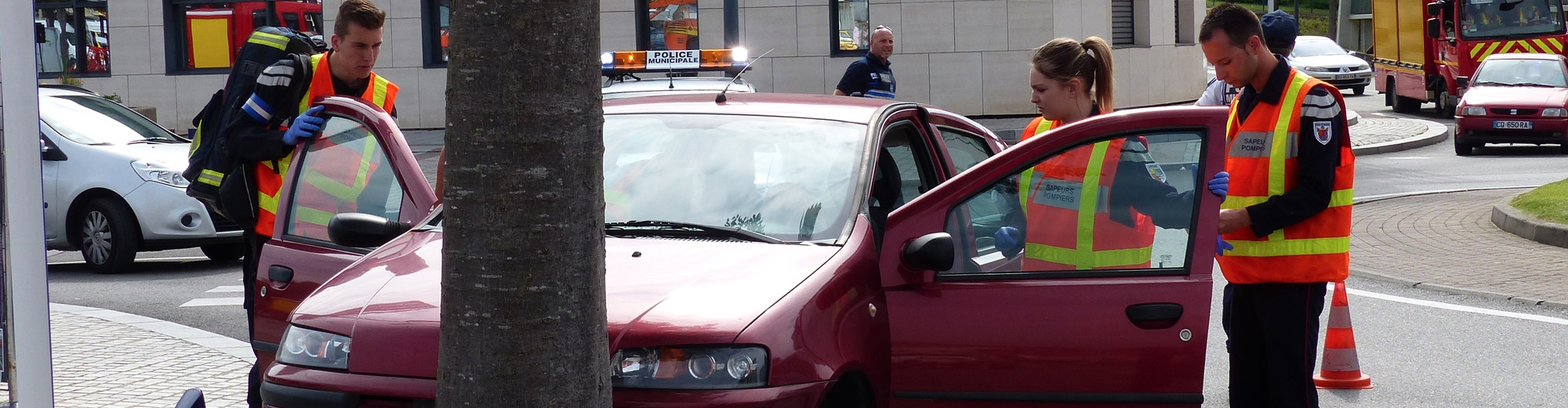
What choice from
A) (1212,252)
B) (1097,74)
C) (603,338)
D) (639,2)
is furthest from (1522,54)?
(603,338)

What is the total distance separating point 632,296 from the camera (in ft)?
11.5

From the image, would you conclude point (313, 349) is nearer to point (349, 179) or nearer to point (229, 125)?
point (349, 179)

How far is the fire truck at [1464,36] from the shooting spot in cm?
2411

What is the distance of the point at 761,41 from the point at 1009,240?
70.2ft

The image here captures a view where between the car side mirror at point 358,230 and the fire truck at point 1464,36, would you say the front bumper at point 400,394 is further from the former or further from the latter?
the fire truck at point 1464,36

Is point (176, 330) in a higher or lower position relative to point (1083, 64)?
lower

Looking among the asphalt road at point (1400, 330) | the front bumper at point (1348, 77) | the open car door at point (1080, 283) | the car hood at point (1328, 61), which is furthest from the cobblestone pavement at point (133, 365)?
the front bumper at point (1348, 77)

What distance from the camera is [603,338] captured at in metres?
2.83

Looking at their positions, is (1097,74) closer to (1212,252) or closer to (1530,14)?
(1212,252)

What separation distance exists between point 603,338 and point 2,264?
1765 mm

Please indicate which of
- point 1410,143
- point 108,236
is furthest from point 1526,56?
point 108,236

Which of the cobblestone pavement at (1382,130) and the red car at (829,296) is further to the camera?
the cobblestone pavement at (1382,130)

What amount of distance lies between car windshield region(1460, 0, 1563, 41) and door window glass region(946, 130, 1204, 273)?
23.0 metres

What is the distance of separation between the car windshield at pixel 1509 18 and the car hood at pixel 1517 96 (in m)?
5.60
